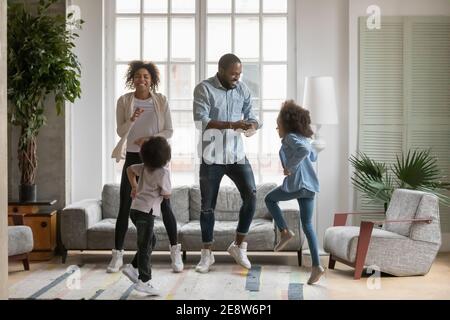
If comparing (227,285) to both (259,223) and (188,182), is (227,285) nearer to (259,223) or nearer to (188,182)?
(259,223)

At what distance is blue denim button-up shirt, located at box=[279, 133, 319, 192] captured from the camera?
16.7 feet

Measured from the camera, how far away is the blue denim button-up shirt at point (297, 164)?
509cm

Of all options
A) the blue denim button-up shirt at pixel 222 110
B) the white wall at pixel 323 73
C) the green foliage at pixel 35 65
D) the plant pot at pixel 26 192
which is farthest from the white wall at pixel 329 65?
the plant pot at pixel 26 192

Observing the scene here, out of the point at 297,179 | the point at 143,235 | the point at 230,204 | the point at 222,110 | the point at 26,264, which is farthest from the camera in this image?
the point at 230,204

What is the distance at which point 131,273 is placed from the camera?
4.68 metres

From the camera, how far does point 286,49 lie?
7.17 metres

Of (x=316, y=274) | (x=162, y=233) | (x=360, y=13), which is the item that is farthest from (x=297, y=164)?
(x=360, y=13)

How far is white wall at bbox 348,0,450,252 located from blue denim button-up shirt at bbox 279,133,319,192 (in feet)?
6.24

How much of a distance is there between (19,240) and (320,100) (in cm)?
268

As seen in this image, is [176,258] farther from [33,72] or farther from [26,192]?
[33,72]

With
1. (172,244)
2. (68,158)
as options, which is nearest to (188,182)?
(68,158)

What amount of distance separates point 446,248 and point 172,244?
9.09ft

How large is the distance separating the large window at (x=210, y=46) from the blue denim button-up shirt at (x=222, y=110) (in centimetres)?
178

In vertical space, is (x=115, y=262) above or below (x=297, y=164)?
below
